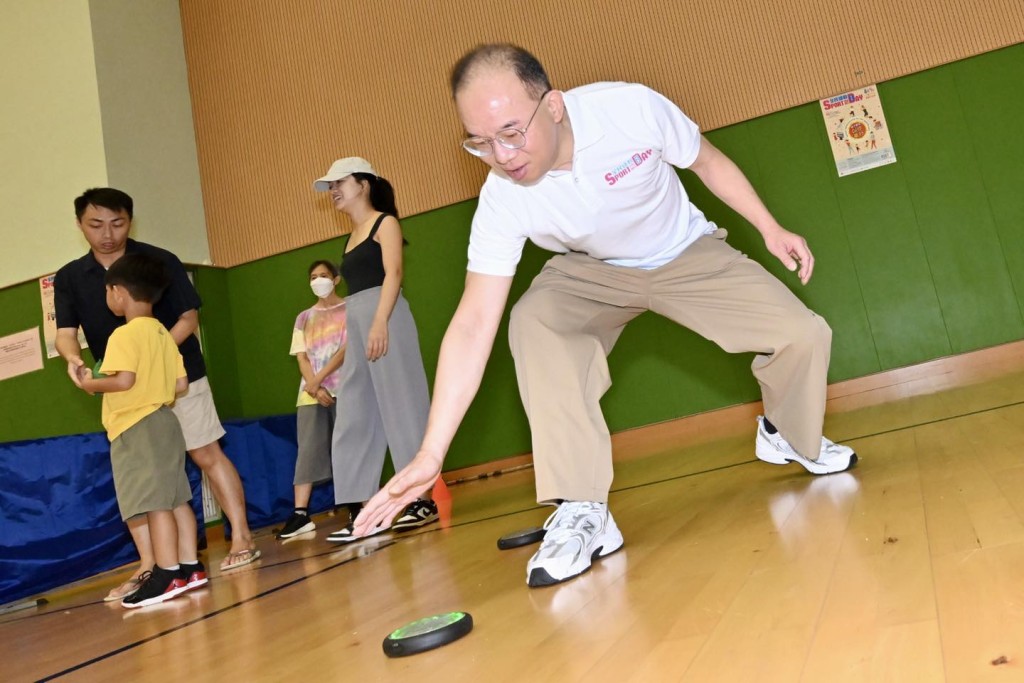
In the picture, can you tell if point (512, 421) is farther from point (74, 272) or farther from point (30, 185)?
point (30, 185)

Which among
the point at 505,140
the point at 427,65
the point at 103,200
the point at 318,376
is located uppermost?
the point at 427,65

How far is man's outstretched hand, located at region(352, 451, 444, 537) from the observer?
4.42ft

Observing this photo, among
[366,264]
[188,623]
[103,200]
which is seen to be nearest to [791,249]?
[188,623]

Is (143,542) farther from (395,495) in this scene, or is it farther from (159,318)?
(395,495)

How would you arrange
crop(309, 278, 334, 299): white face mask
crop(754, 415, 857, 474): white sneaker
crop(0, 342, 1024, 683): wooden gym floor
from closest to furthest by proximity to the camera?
crop(0, 342, 1024, 683): wooden gym floor < crop(754, 415, 857, 474): white sneaker < crop(309, 278, 334, 299): white face mask

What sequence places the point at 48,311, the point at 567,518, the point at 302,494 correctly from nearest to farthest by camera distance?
the point at 567,518 → the point at 302,494 → the point at 48,311

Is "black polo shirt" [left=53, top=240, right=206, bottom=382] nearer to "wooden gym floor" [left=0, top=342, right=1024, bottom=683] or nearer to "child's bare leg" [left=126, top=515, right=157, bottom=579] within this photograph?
"child's bare leg" [left=126, top=515, right=157, bottom=579]

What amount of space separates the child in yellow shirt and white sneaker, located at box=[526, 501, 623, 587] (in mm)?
1389

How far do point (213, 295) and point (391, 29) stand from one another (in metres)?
2.03

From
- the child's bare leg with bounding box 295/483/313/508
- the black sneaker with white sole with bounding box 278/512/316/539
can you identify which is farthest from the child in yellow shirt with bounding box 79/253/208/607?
the child's bare leg with bounding box 295/483/313/508

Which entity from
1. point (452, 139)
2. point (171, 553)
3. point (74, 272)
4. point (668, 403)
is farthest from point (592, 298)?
point (452, 139)

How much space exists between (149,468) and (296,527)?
1.30m

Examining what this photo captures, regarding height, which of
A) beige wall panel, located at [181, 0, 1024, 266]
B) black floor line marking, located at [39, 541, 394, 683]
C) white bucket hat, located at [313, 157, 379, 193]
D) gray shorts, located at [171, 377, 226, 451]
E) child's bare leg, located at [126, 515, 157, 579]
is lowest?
black floor line marking, located at [39, 541, 394, 683]

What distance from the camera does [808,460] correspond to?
2125 millimetres
